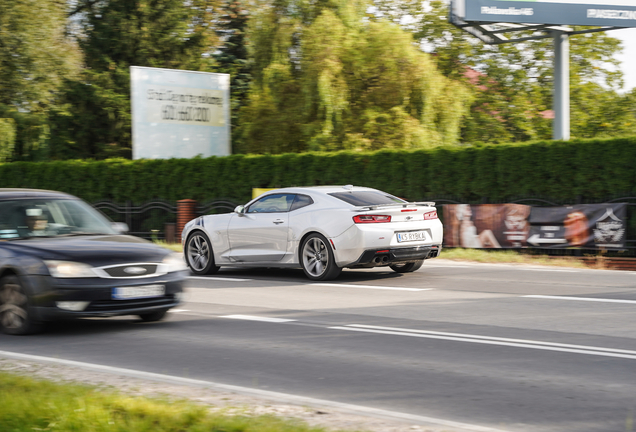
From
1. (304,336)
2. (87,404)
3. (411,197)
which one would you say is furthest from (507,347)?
(411,197)

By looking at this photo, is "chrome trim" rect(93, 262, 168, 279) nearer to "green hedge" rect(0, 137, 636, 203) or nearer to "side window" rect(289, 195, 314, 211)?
"side window" rect(289, 195, 314, 211)

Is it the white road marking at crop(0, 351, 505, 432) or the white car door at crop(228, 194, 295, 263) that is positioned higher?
the white car door at crop(228, 194, 295, 263)

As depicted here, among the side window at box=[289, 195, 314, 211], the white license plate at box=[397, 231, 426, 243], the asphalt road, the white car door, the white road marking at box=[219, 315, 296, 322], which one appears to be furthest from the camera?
the white car door

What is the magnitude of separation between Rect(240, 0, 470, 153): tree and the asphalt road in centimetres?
1358

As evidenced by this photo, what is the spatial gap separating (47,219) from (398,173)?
12344mm

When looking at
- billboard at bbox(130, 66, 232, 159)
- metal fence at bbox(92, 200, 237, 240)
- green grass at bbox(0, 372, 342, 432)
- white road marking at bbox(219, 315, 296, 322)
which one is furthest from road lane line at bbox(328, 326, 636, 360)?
billboard at bbox(130, 66, 232, 159)

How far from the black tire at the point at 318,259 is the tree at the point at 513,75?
21560mm

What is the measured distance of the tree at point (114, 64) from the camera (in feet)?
122

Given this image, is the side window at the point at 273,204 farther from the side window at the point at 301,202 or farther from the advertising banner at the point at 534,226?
the advertising banner at the point at 534,226

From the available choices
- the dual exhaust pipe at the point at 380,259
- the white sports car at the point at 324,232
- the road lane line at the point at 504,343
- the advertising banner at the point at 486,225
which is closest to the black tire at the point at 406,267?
the white sports car at the point at 324,232

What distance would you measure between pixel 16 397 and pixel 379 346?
3.42m

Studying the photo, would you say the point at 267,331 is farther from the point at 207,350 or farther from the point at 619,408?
the point at 619,408

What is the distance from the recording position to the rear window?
12.7 metres

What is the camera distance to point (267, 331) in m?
8.31
